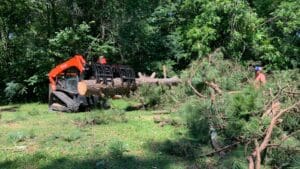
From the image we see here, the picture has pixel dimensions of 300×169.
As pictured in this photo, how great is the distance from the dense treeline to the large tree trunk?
11.9 ft

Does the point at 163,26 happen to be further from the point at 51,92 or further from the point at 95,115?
the point at 95,115

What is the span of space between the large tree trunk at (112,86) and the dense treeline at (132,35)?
364cm

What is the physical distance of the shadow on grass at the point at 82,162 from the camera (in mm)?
6305

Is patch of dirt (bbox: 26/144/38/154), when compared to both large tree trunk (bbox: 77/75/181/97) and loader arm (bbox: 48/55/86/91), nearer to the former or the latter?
large tree trunk (bbox: 77/75/181/97)

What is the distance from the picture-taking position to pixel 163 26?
19656mm

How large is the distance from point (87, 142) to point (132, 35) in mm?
10561

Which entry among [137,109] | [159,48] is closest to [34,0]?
[159,48]

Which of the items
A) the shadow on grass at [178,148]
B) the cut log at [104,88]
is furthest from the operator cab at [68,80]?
the shadow on grass at [178,148]

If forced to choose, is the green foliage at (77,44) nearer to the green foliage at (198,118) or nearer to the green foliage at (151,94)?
the green foliage at (151,94)

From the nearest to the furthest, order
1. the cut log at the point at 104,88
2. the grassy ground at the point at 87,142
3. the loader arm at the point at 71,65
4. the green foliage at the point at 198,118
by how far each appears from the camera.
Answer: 1. the grassy ground at the point at 87,142
2. the green foliage at the point at 198,118
3. the cut log at the point at 104,88
4. the loader arm at the point at 71,65

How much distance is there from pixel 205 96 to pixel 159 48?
32.4 feet

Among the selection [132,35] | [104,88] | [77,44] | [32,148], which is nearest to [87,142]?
[32,148]

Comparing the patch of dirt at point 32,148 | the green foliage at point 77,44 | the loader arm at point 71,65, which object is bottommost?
the patch of dirt at point 32,148

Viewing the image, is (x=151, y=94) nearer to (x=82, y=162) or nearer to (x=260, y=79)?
(x=260, y=79)
